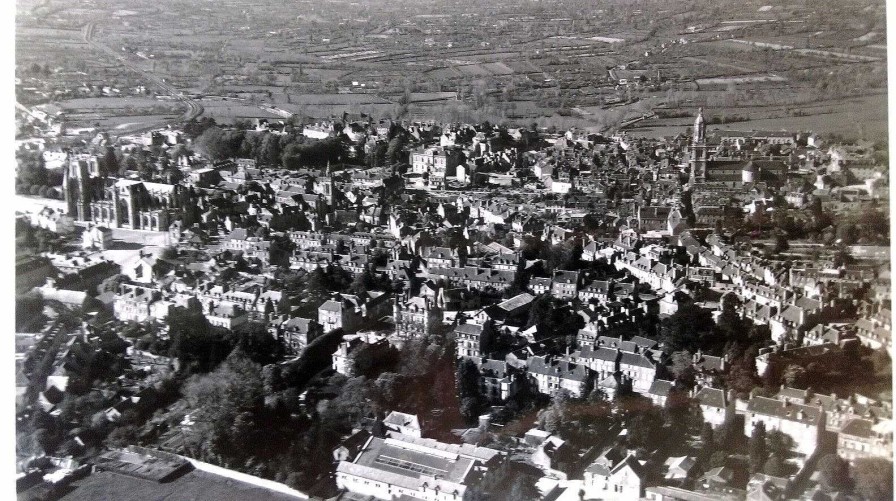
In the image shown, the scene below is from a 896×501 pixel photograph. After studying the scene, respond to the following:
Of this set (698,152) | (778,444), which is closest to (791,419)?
(778,444)

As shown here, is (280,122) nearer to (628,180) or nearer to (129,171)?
(129,171)

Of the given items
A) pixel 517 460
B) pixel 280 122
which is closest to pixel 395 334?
pixel 517 460

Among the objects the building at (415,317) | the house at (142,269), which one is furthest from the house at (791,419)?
the house at (142,269)

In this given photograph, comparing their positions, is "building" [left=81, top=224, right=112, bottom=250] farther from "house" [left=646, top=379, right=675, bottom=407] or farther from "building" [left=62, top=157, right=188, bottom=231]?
"house" [left=646, top=379, right=675, bottom=407]

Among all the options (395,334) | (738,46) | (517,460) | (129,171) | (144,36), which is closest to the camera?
(517,460)

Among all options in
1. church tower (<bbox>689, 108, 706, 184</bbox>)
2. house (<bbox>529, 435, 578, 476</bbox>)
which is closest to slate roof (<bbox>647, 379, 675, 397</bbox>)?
house (<bbox>529, 435, 578, 476</bbox>)

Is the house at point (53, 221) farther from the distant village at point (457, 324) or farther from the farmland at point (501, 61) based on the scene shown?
the farmland at point (501, 61)

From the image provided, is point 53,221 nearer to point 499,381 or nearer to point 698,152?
point 499,381
